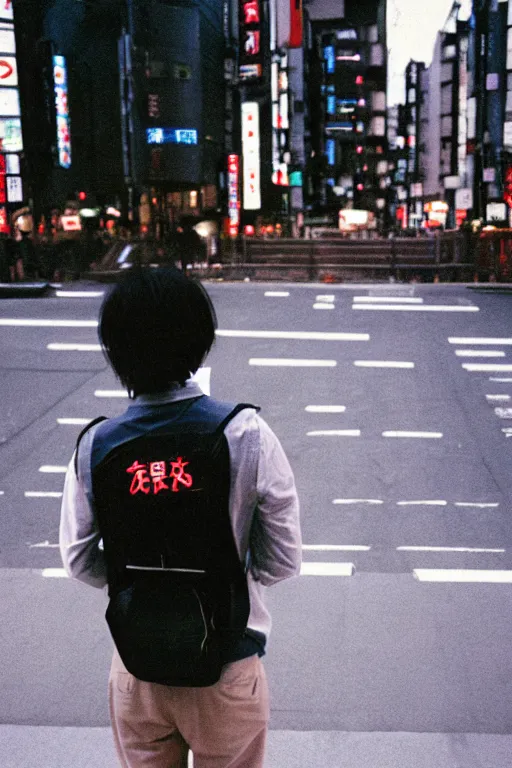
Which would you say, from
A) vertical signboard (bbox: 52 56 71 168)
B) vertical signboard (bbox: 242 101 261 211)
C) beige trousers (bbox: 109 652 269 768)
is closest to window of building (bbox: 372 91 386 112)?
vertical signboard (bbox: 242 101 261 211)

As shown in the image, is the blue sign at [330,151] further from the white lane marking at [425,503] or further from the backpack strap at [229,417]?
the backpack strap at [229,417]

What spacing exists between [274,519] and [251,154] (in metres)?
42.6

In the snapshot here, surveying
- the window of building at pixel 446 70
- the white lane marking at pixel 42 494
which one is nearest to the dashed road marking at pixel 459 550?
the white lane marking at pixel 42 494

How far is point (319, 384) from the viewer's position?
9.59m

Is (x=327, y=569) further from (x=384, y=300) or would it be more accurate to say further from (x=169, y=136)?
(x=169, y=136)

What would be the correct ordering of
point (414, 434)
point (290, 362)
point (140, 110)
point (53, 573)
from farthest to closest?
point (140, 110) < point (290, 362) < point (414, 434) < point (53, 573)

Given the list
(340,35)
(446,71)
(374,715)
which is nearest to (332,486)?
(374,715)

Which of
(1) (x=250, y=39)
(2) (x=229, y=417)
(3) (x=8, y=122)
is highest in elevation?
(1) (x=250, y=39)

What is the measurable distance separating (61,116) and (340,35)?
66.4 m

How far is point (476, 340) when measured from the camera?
12.0 metres

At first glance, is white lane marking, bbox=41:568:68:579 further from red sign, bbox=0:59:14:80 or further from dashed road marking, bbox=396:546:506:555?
red sign, bbox=0:59:14:80

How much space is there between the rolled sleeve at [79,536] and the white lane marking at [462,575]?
3.22 m

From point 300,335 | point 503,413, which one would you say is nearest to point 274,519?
point 503,413

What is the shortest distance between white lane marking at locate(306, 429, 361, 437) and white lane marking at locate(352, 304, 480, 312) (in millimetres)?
7084
